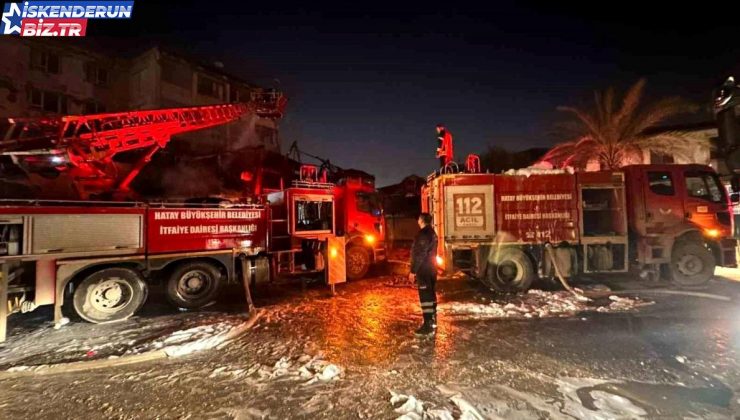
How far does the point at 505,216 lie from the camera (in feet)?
25.8

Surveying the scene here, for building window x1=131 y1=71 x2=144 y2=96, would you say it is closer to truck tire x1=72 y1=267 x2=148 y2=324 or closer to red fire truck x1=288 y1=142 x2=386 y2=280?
red fire truck x1=288 y1=142 x2=386 y2=280

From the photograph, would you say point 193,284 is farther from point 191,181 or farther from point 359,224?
point 191,181

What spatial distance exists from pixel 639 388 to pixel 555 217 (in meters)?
4.92

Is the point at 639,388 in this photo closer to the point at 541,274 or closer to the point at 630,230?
the point at 541,274

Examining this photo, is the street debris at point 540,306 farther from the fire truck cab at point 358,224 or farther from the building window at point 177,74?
the building window at point 177,74

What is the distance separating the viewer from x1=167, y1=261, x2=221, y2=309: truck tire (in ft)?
22.7

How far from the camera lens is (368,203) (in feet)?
34.5

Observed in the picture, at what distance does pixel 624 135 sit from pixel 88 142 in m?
18.3

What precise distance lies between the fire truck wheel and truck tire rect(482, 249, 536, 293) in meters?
3.53

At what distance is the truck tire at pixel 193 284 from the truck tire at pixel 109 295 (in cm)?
56

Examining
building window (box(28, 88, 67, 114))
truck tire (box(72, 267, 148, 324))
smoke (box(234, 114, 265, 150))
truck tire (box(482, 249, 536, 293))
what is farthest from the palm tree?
building window (box(28, 88, 67, 114))

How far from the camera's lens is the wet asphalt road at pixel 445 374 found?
321 cm

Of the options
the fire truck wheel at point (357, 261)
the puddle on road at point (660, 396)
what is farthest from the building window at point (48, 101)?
the puddle on road at point (660, 396)

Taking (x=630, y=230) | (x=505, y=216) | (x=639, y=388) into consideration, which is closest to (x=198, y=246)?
(x=505, y=216)
